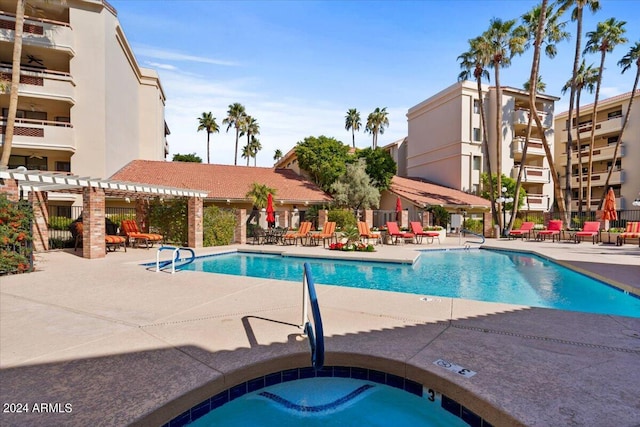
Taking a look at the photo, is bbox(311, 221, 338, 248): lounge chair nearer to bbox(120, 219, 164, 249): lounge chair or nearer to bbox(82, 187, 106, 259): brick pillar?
bbox(120, 219, 164, 249): lounge chair

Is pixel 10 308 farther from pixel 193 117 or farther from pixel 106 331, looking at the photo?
pixel 193 117

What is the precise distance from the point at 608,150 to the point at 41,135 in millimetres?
47917

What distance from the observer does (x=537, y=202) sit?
32.4 m

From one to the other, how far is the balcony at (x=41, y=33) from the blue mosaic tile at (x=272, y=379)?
25.8 m

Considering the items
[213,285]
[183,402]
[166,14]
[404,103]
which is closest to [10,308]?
[213,285]

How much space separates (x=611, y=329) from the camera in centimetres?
479

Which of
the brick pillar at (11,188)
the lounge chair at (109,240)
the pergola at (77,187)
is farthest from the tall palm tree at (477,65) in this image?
the brick pillar at (11,188)

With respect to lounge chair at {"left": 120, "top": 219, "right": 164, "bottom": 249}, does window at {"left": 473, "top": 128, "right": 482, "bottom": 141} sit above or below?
above

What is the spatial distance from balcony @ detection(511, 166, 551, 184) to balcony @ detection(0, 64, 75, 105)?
35319 mm

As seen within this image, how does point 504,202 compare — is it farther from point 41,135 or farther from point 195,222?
point 41,135

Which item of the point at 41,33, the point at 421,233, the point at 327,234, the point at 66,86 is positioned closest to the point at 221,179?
the point at 66,86

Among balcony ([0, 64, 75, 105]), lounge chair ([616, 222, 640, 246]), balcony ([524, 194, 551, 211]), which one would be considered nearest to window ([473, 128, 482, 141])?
balcony ([524, 194, 551, 211])

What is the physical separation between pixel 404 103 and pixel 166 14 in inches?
1165

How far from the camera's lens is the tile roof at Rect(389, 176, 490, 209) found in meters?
26.9
